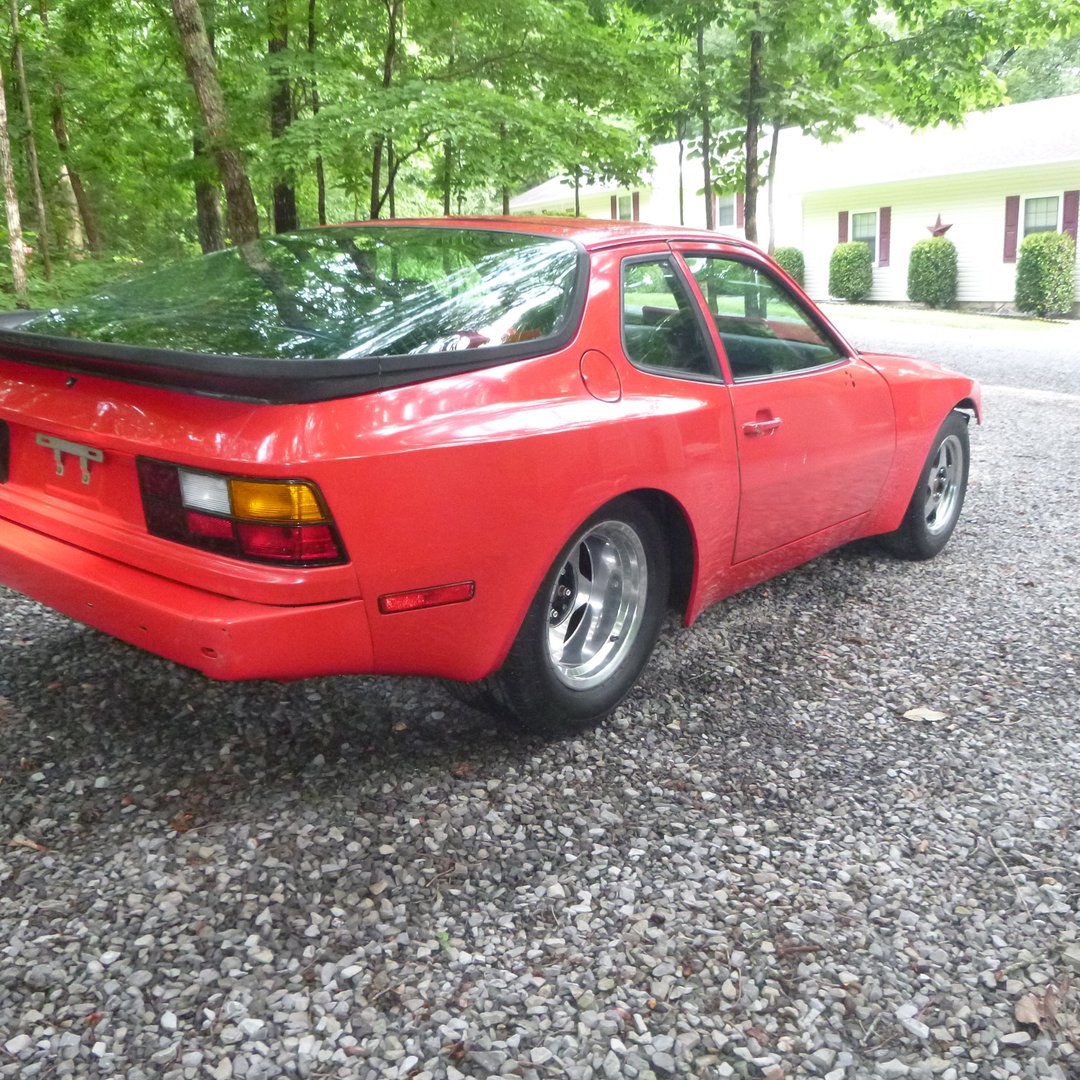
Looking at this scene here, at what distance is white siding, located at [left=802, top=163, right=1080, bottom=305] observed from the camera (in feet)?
79.3

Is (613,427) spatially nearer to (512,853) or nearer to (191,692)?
(512,853)

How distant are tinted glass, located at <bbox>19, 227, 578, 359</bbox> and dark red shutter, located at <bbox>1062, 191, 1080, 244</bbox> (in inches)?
949

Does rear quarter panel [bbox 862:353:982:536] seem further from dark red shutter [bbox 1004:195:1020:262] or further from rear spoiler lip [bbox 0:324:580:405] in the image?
dark red shutter [bbox 1004:195:1020:262]

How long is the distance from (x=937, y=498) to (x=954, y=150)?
24273mm

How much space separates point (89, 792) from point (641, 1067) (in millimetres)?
1650

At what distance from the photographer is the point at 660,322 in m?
3.36

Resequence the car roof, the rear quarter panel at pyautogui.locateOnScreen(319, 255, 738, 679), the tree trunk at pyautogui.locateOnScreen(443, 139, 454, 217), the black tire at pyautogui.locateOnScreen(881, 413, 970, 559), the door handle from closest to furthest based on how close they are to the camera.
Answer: the rear quarter panel at pyautogui.locateOnScreen(319, 255, 738, 679)
the car roof
the door handle
the black tire at pyautogui.locateOnScreen(881, 413, 970, 559)
the tree trunk at pyautogui.locateOnScreen(443, 139, 454, 217)

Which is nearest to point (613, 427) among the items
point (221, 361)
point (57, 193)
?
point (221, 361)

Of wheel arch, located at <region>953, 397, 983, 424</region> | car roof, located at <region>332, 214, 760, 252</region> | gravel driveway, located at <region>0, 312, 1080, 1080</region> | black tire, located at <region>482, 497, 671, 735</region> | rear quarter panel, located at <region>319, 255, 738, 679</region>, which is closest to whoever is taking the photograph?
gravel driveway, located at <region>0, 312, 1080, 1080</region>

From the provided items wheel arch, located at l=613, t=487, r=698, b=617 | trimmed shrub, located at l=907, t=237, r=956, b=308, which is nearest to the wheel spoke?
wheel arch, located at l=613, t=487, r=698, b=617

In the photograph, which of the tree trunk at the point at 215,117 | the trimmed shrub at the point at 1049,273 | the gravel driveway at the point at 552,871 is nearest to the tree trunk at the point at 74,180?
the tree trunk at the point at 215,117

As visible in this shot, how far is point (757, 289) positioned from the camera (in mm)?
3885

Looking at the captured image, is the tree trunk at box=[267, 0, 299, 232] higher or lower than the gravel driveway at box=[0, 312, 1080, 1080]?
higher

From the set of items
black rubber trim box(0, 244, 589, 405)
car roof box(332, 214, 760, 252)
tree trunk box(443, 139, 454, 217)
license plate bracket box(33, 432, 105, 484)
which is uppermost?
tree trunk box(443, 139, 454, 217)
